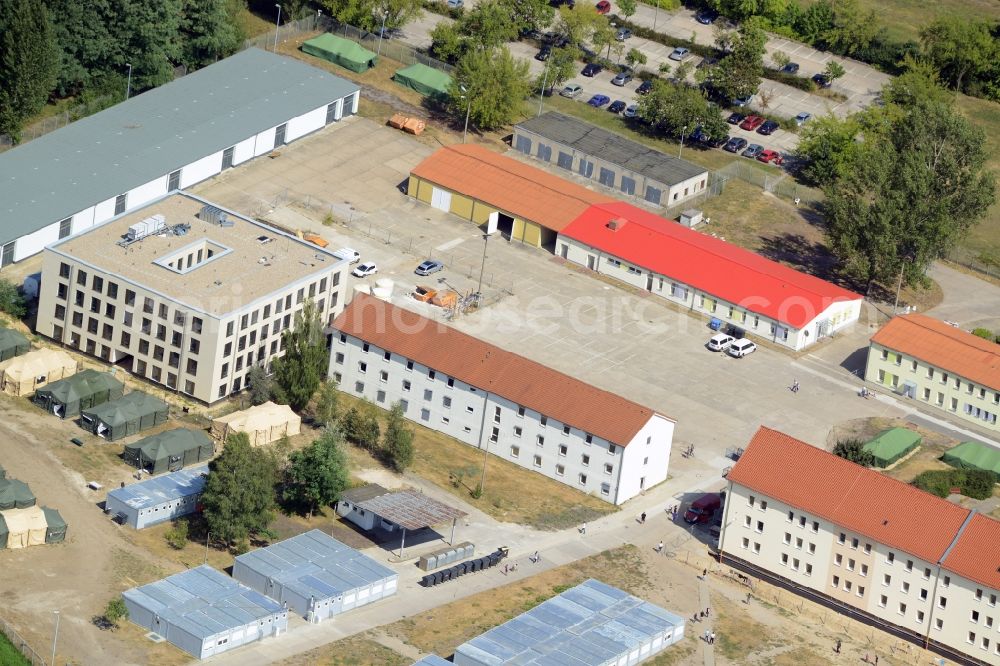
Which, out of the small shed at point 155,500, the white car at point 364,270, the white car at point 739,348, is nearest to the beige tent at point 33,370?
the small shed at point 155,500

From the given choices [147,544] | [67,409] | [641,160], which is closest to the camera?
[147,544]

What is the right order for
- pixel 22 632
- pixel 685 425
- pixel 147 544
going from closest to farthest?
pixel 22 632 → pixel 147 544 → pixel 685 425

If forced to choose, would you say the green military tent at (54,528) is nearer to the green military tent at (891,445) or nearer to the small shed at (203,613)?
the small shed at (203,613)

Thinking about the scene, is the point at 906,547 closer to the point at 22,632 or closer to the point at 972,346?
the point at 972,346

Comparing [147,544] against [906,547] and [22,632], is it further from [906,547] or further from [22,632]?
[906,547]

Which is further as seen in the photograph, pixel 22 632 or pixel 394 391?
pixel 394 391

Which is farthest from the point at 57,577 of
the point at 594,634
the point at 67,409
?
the point at 594,634

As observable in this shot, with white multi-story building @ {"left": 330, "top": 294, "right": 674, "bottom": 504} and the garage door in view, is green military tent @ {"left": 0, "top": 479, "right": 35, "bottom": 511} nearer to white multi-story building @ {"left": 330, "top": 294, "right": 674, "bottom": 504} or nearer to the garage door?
white multi-story building @ {"left": 330, "top": 294, "right": 674, "bottom": 504}
